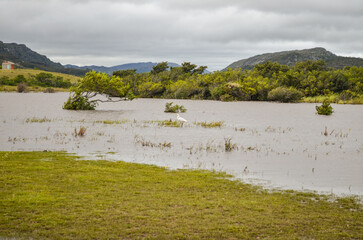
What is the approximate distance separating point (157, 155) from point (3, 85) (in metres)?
127

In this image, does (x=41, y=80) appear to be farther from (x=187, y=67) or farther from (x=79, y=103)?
(x=79, y=103)

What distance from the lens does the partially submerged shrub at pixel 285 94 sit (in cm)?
8119

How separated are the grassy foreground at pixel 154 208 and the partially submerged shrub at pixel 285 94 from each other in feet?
236

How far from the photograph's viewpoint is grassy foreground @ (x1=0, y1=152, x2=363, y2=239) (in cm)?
791

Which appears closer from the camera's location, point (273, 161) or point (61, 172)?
point (61, 172)

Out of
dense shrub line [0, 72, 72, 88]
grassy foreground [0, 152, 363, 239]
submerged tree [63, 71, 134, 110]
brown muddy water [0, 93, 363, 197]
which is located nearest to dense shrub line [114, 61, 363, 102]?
submerged tree [63, 71, 134, 110]

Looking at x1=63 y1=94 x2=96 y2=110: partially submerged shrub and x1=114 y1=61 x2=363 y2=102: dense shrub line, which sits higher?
x1=114 y1=61 x2=363 y2=102: dense shrub line

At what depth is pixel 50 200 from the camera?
964cm

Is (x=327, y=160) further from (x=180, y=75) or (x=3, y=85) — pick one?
(x=3, y=85)

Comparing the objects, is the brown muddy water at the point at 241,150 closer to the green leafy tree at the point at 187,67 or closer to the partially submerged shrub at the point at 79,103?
the partially submerged shrub at the point at 79,103

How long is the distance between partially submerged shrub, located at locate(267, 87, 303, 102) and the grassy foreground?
7205cm

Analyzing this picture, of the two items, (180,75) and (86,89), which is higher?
(180,75)

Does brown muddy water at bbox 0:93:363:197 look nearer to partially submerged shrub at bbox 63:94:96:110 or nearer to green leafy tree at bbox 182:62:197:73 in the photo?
→ partially submerged shrub at bbox 63:94:96:110

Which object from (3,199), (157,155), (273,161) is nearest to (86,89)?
(157,155)
